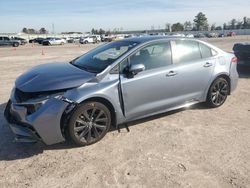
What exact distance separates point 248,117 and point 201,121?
108cm

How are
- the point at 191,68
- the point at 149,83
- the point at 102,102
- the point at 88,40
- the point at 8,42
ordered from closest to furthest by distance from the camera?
1. the point at 102,102
2. the point at 149,83
3. the point at 191,68
4. the point at 8,42
5. the point at 88,40

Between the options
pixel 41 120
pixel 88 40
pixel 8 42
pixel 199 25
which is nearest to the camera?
pixel 41 120

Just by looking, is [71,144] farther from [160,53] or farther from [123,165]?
[160,53]

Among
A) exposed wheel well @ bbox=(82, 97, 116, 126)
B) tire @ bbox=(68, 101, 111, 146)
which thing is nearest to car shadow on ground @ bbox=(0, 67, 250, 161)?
tire @ bbox=(68, 101, 111, 146)

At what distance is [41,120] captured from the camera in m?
4.37

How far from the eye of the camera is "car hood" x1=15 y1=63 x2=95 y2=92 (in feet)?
15.0

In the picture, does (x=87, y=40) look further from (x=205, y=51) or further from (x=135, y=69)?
(x=135, y=69)

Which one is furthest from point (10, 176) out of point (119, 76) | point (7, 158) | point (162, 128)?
point (162, 128)

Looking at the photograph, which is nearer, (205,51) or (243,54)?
(205,51)

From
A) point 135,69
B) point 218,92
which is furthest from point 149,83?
point 218,92

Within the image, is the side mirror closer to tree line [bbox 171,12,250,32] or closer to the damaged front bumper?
the damaged front bumper

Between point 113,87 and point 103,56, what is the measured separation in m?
0.99

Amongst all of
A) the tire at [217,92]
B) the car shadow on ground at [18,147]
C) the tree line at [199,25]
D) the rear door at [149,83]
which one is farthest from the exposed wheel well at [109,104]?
the tree line at [199,25]

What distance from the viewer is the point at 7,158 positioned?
4.48 metres
